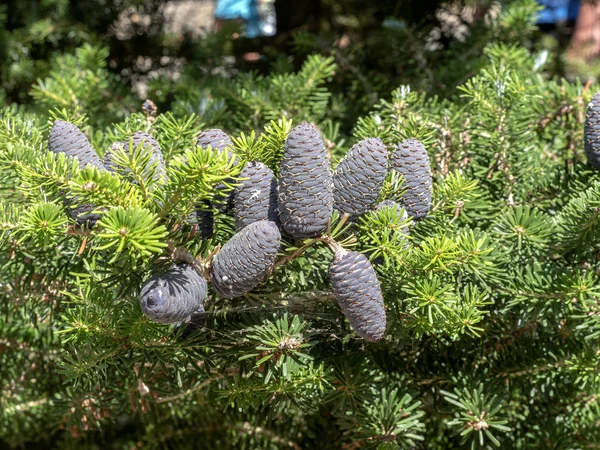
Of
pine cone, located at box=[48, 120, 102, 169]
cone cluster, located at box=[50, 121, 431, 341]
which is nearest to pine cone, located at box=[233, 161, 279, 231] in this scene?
cone cluster, located at box=[50, 121, 431, 341]

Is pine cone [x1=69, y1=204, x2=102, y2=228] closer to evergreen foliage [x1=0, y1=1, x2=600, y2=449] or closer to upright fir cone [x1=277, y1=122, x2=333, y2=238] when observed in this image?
evergreen foliage [x1=0, y1=1, x2=600, y2=449]

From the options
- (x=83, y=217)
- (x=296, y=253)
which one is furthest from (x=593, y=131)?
(x=83, y=217)

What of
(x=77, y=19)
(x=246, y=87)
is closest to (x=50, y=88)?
(x=246, y=87)

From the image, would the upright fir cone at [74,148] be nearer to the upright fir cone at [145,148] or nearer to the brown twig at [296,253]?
the upright fir cone at [145,148]

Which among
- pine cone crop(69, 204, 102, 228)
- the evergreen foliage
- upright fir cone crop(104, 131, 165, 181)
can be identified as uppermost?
upright fir cone crop(104, 131, 165, 181)

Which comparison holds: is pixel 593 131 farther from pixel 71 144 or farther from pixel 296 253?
pixel 71 144

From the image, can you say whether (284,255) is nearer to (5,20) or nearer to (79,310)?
(79,310)

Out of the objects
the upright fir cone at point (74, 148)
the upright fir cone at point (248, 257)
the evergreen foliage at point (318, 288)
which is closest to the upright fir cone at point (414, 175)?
the evergreen foliage at point (318, 288)
